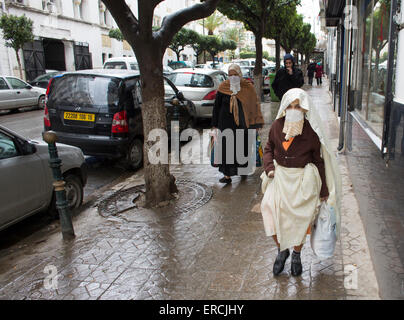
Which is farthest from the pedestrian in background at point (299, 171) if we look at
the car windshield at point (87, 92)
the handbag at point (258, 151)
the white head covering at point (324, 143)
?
the car windshield at point (87, 92)

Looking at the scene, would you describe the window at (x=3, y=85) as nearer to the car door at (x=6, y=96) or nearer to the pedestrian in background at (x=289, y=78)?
the car door at (x=6, y=96)

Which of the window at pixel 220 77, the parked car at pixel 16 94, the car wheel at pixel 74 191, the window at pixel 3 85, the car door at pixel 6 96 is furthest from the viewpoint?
the window at pixel 3 85

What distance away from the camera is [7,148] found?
4.60 meters

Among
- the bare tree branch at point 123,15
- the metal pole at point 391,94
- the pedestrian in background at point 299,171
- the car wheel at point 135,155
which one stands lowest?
the car wheel at point 135,155

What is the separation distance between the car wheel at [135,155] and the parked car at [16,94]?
1068 centimetres

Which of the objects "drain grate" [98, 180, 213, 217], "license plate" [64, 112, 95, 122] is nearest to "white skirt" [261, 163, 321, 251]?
"drain grate" [98, 180, 213, 217]

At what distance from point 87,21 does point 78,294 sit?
114 feet

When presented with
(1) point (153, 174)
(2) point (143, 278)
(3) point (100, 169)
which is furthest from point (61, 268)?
(3) point (100, 169)

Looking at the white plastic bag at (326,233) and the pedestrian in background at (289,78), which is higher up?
the pedestrian in background at (289,78)

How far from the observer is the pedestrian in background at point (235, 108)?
19.0 feet

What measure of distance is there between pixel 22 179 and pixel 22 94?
13.7 m

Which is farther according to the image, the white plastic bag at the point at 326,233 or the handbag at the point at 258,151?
the handbag at the point at 258,151

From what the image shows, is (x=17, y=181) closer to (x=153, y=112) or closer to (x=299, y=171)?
(x=153, y=112)
